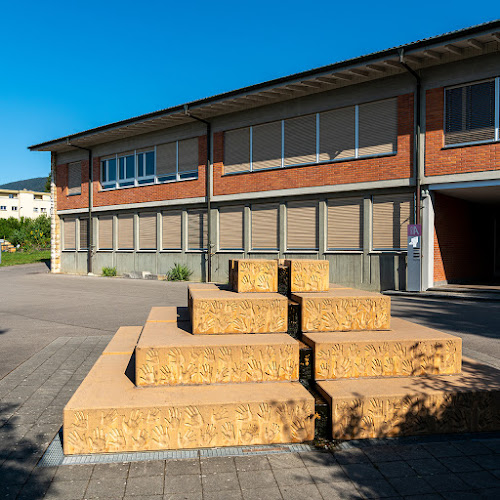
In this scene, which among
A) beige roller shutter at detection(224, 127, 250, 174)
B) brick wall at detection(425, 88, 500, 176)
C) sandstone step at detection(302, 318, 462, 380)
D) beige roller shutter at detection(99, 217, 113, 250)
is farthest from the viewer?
beige roller shutter at detection(99, 217, 113, 250)

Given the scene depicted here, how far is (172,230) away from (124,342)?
17522 millimetres

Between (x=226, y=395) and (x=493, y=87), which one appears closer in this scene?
(x=226, y=395)

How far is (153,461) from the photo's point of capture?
3.27 m

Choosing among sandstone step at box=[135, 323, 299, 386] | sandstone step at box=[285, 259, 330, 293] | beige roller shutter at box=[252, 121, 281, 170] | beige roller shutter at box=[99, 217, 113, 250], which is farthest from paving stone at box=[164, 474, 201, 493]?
beige roller shutter at box=[99, 217, 113, 250]

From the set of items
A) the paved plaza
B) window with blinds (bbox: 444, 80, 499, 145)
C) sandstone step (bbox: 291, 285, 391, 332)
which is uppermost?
window with blinds (bbox: 444, 80, 499, 145)

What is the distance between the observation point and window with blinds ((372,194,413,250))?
15.6 meters

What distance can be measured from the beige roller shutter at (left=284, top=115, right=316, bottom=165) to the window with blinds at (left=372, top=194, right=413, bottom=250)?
326cm

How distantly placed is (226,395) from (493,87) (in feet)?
46.0

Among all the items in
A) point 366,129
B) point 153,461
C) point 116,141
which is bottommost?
point 153,461

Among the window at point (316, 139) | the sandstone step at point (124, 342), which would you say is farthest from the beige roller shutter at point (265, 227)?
the sandstone step at point (124, 342)

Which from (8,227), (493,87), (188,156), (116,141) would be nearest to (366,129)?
(493,87)

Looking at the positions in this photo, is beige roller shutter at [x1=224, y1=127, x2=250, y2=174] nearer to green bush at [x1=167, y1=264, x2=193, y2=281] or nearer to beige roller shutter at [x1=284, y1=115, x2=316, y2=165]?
beige roller shutter at [x1=284, y1=115, x2=316, y2=165]

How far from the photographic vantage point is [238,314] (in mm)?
4375

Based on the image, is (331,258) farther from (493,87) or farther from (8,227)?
(8,227)
